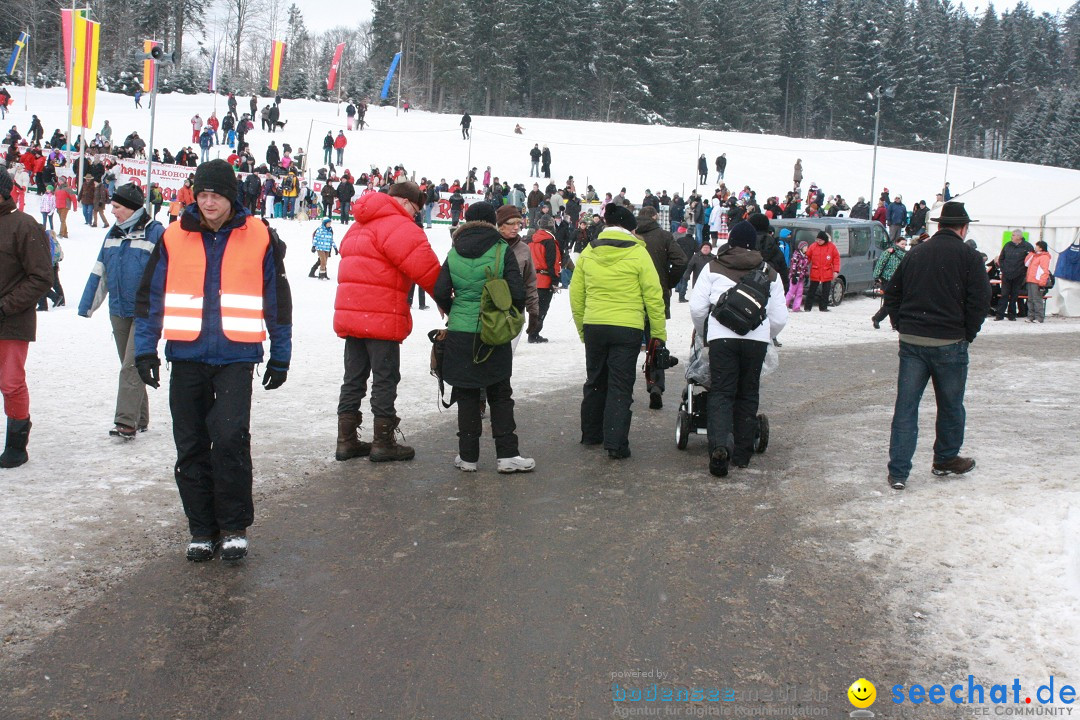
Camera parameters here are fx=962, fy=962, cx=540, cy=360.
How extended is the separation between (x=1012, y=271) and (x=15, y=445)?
61.5 feet

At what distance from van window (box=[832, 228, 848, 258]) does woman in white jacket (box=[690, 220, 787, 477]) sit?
49.3 ft

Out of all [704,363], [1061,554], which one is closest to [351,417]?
[704,363]

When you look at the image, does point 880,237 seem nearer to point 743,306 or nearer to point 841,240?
point 841,240

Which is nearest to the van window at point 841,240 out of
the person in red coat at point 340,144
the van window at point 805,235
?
the van window at point 805,235

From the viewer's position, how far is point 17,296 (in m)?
6.52

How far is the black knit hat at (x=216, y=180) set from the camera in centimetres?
497

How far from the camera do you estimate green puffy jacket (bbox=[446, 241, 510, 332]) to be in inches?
273

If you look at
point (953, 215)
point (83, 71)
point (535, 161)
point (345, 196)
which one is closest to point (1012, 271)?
point (953, 215)

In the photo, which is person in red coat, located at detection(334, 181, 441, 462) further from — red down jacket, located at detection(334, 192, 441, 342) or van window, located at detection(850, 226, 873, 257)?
van window, located at detection(850, 226, 873, 257)

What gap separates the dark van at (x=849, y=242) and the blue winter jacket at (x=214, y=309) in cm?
1705

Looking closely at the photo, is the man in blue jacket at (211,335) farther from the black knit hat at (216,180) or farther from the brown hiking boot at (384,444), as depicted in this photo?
the brown hiking boot at (384,444)

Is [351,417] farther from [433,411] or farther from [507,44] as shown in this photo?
[507,44]

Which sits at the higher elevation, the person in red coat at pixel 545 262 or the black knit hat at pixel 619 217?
the black knit hat at pixel 619 217

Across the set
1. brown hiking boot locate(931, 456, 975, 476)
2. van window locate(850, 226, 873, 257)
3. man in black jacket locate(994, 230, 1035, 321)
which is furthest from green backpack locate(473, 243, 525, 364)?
van window locate(850, 226, 873, 257)
